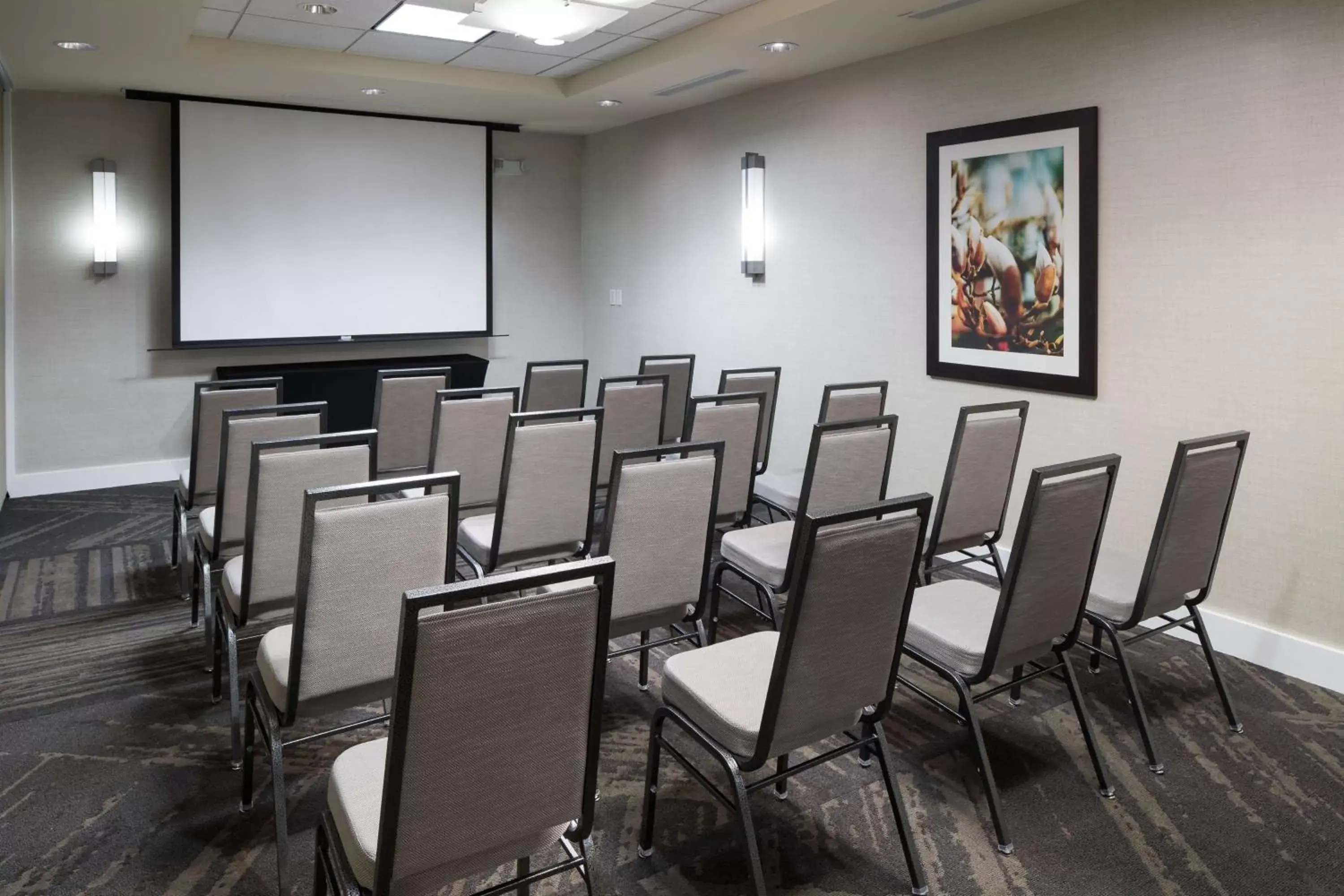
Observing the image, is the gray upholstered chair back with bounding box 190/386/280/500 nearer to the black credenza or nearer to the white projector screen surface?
the black credenza

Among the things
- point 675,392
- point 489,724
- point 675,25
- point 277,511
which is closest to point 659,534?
point 277,511

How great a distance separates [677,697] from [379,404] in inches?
109

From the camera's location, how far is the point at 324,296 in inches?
278

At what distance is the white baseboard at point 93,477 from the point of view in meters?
6.32

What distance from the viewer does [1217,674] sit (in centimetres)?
304

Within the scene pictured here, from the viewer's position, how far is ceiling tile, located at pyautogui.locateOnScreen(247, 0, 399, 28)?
4.66m

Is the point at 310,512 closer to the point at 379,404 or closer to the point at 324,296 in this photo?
the point at 379,404

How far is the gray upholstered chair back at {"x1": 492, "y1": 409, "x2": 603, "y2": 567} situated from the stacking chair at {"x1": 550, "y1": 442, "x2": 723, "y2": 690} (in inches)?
22.2

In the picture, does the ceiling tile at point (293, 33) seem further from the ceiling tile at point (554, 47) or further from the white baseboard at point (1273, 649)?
the white baseboard at point (1273, 649)

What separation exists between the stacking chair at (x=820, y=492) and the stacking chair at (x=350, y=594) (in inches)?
A: 49.5

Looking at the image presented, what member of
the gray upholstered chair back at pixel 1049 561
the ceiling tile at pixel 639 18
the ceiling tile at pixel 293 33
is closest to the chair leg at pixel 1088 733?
the gray upholstered chair back at pixel 1049 561

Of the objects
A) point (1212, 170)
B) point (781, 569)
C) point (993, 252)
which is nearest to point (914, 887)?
point (781, 569)

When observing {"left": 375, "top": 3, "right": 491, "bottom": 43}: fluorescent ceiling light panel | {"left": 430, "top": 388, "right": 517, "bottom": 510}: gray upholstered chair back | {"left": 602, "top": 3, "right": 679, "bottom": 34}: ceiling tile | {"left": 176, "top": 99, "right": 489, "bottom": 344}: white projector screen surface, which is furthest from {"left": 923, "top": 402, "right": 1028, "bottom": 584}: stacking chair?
{"left": 176, "top": 99, "right": 489, "bottom": 344}: white projector screen surface

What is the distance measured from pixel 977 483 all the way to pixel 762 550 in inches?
30.9
